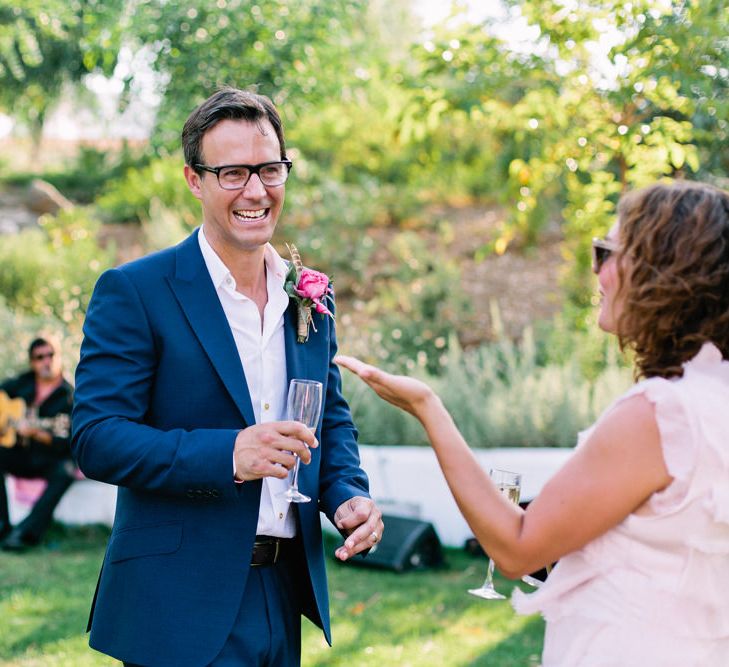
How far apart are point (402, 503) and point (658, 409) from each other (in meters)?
5.58

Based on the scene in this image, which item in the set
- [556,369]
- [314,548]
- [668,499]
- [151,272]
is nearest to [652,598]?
[668,499]

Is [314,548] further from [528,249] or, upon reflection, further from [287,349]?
[528,249]

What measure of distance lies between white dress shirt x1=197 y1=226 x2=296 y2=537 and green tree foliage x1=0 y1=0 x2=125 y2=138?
6148mm

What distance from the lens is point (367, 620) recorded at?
19.4ft

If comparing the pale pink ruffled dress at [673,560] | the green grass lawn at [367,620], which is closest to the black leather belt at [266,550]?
the pale pink ruffled dress at [673,560]

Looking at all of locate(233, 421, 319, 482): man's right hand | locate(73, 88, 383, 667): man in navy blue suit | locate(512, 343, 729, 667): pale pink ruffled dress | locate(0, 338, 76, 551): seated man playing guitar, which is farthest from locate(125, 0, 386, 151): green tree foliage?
locate(512, 343, 729, 667): pale pink ruffled dress

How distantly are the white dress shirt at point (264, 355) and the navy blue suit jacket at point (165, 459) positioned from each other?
8 cm

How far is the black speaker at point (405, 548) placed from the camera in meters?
6.86

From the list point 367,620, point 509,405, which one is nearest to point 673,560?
point 367,620

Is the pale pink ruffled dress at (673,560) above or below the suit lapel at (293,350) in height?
below

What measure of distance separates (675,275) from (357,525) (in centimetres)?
116

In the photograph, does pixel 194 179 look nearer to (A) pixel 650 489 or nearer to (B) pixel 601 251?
(B) pixel 601 251

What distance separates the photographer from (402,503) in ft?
24.6

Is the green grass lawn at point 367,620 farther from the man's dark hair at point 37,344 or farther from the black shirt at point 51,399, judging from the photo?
the man's dark hair at point 37,344
